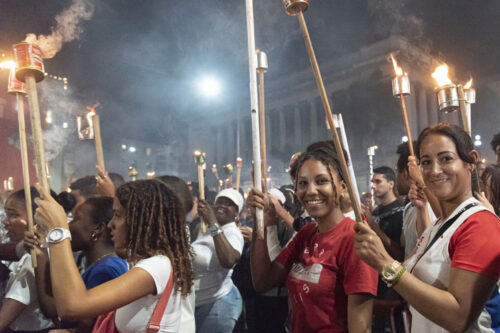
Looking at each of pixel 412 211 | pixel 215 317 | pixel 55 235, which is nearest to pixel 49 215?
pixel 55 235

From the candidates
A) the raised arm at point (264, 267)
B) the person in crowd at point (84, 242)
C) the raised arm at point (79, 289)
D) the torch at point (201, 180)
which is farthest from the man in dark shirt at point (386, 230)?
the person in crowd at point (84, 242)

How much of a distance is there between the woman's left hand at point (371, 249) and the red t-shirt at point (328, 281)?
304 millimetres

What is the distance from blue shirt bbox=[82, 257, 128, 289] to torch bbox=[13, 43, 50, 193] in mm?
572

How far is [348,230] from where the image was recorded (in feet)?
6.91

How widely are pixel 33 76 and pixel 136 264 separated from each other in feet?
4.36

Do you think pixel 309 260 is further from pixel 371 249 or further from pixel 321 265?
pixel 371 249

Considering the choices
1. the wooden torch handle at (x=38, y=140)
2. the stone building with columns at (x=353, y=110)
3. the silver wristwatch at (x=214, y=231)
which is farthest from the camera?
the stone building with columns at (x=353, y=110)

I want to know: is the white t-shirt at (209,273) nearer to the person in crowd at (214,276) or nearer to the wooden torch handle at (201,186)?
the person in crowd at (214,276)

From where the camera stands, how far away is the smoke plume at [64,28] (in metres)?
3.33

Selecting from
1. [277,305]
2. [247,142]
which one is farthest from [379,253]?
[247,142]

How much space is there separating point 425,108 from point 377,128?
13.6ft

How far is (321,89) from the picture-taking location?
1594 mm

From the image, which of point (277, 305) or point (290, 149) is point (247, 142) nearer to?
point (290, 149)

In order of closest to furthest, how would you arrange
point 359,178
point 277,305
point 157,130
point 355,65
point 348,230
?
point 348,230, point 277,305, point 359,178, point 355,65, point 157,130
